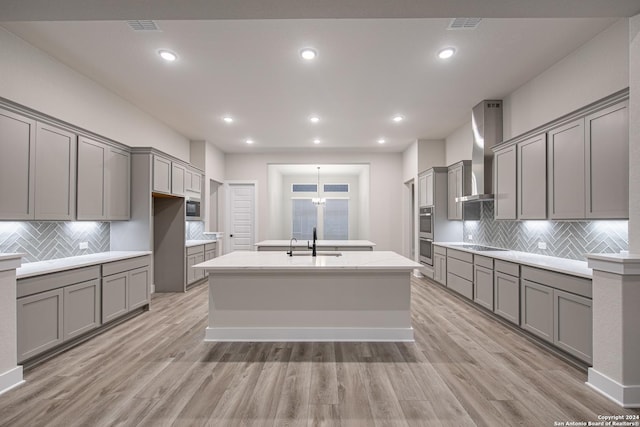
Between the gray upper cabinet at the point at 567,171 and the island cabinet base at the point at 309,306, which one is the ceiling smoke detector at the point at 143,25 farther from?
the gray upper cabinet at the point at 567,171

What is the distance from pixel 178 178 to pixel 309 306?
358 centimetres

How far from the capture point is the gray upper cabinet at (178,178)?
501 centimetres

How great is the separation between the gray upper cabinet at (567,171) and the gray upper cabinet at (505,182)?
62 cm

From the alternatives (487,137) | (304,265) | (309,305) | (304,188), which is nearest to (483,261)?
(487,137)

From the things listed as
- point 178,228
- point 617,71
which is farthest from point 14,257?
point 617,71

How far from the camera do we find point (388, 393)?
220 centimetres

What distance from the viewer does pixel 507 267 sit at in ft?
11.4

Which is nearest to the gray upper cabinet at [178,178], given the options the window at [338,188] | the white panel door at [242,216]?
the white panel door at [242,216]

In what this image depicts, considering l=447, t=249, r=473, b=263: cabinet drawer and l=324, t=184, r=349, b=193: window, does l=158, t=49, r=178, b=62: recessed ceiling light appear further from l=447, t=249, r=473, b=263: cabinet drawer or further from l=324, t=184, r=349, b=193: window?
l=324, t=184, r=349, b=193: window

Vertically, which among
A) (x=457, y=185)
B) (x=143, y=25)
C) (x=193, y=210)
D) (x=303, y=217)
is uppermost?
(x=143, y=25)

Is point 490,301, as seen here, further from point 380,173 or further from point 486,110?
point 380,173

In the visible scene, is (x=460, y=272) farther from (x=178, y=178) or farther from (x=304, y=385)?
(x=178, y=178)

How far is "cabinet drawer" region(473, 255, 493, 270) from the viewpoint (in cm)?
383

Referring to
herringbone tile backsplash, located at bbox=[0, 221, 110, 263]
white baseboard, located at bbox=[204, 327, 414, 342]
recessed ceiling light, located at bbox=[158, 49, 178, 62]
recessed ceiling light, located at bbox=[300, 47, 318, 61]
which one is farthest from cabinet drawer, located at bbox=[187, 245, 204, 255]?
recessed ceiling light, located at bbox=[300, 47, 318, 61]
